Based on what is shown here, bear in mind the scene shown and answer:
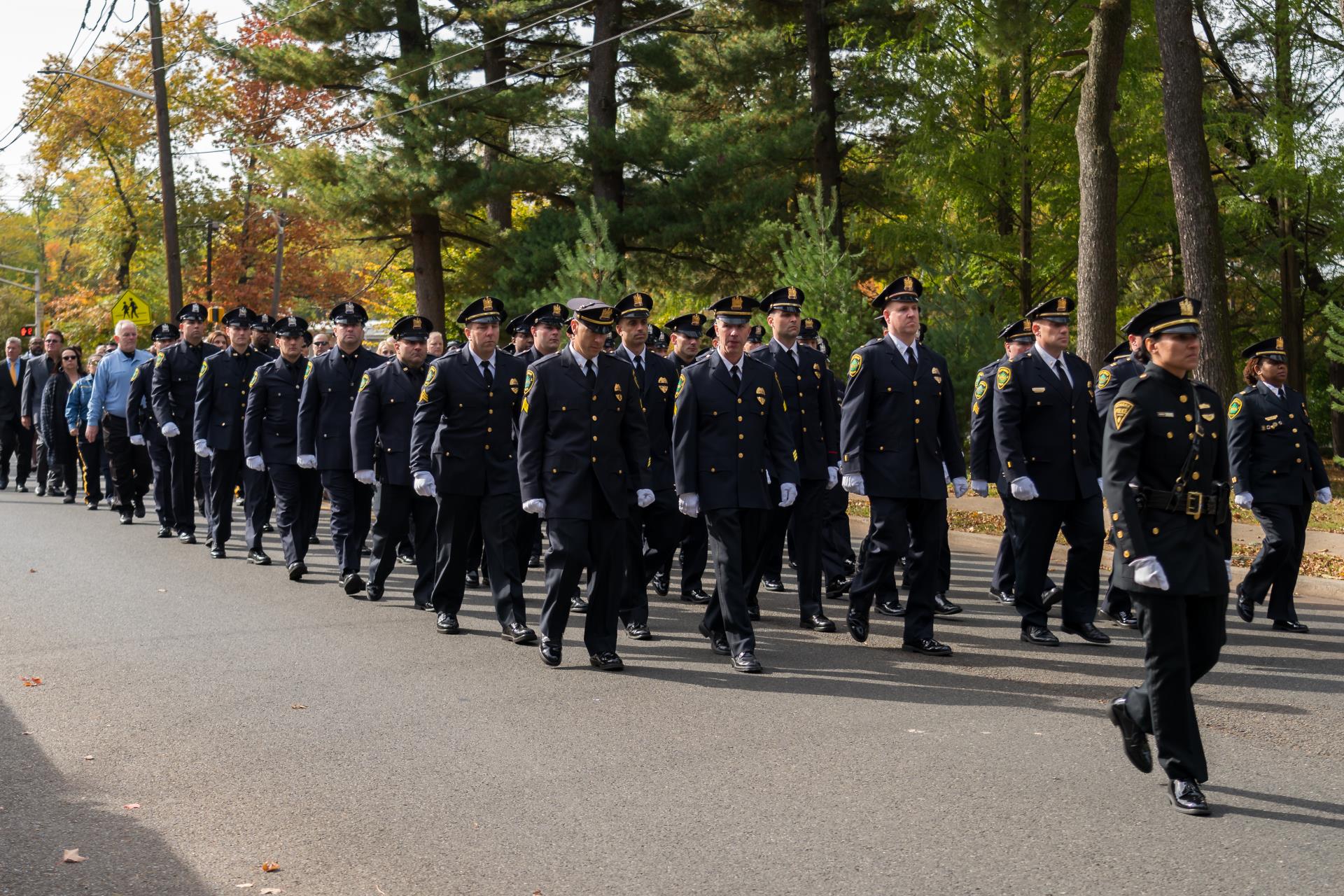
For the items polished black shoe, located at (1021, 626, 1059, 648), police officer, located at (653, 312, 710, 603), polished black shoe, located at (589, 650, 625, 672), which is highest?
police officer, located at (653, 312, 710, 603)

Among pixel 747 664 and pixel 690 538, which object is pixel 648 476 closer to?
pixel 747 664

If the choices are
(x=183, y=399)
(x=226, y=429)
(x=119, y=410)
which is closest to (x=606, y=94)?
(x=119, y=410)

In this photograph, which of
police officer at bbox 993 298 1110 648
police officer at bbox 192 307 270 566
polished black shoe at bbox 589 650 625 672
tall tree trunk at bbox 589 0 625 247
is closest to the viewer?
polished black shoe at bbox 589 650 625 672

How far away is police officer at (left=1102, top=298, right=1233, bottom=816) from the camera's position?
5.61m

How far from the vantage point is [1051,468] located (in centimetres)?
940

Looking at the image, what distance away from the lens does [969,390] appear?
19953 millimetres

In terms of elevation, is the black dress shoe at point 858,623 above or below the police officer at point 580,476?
below

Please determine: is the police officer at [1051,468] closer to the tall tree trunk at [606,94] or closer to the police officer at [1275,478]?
the police officer at [1275,478]

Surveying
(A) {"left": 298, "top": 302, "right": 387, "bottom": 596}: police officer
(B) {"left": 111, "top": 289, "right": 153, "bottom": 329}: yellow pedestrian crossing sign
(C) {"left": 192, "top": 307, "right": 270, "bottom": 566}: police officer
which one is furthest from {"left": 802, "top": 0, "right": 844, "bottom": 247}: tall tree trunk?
(A) {"left": 298, "top": 302, "right": 387, "bottom": 596}: police officer

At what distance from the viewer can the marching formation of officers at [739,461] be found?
8406 mm

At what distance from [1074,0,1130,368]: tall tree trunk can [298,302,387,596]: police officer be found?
362 inches

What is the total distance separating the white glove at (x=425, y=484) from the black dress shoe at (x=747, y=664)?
2506 mm

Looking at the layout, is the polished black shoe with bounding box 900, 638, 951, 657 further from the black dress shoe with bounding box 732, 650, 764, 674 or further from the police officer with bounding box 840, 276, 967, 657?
the black dress shoe with bounding box 732, 650, 764, 674

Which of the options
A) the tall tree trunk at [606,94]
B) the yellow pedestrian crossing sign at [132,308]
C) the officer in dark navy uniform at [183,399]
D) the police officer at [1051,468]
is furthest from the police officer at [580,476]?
the tall tree trunk at [606,94]
